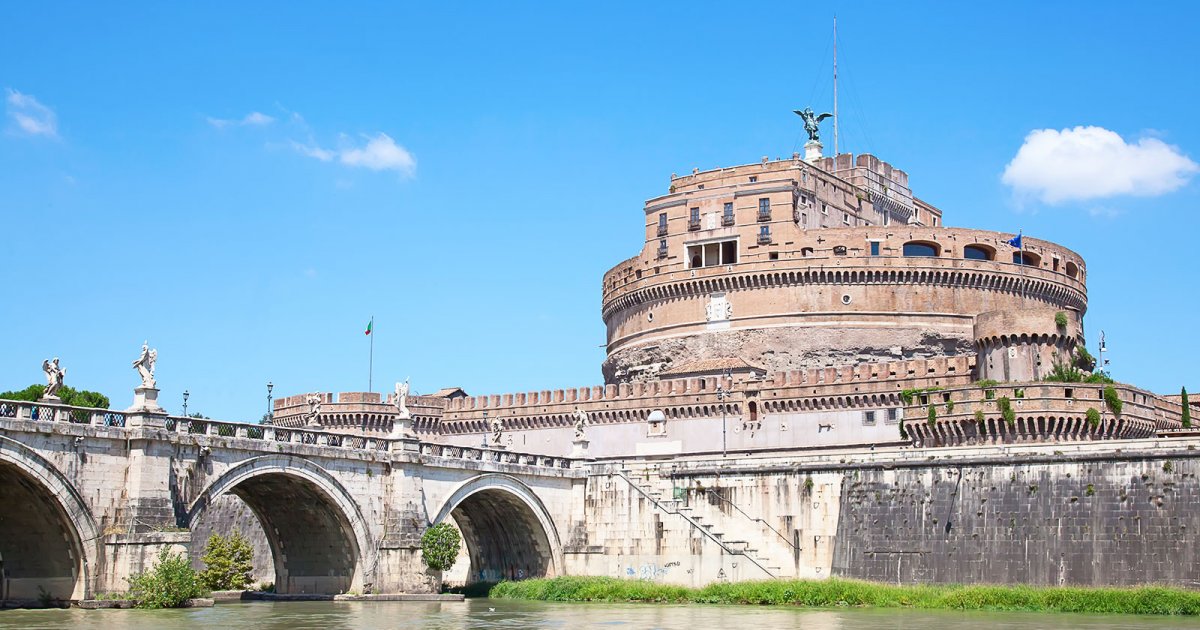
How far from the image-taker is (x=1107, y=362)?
65.8 m

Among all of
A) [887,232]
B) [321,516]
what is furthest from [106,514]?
[887,232]

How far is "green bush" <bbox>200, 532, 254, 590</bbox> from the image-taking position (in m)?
49.8

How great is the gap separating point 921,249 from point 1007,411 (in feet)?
62.6

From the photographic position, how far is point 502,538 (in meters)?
54.5

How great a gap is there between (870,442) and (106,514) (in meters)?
32.0

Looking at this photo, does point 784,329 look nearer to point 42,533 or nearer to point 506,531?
point 506,531

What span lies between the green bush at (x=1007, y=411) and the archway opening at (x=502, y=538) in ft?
56.4

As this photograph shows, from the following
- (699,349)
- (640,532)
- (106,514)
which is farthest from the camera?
(699,349)

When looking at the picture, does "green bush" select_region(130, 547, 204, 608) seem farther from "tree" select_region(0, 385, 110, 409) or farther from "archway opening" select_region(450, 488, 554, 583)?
"tree" select_region(0, 385, 110, 409)

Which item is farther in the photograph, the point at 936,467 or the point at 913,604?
the point at 936,467

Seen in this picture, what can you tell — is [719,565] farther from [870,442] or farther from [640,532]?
[870,442]

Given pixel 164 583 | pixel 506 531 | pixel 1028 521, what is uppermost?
pixel 1028 521

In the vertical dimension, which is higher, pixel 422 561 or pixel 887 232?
pixel 887 232

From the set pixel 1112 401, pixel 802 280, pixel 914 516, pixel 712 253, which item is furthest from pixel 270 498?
pixel 712 253
